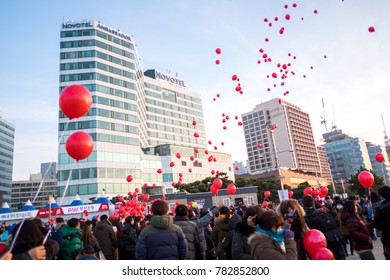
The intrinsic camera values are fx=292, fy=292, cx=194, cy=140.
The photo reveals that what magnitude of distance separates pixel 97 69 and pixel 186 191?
2288 cm

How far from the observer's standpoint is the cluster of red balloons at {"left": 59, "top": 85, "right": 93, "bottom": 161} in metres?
4.28

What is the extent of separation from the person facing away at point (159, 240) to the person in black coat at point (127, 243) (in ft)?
9.97

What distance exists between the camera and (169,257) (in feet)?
12.3

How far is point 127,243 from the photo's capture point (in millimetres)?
6676

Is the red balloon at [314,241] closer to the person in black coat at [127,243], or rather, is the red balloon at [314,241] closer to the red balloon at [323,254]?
the red balloon at [323,254]

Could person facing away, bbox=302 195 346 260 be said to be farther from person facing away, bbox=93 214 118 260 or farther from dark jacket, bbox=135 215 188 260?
person facing away, bbox=93 214 118 260

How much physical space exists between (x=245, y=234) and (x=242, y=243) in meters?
0.12

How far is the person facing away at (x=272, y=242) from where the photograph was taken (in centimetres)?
281

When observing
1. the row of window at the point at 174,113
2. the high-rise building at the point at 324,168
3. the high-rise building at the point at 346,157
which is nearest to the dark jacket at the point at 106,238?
the row of window at the point at 174,113

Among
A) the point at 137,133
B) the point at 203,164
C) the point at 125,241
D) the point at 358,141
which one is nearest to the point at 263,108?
the point at 358,141

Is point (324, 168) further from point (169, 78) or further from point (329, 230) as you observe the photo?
point (329, 230)

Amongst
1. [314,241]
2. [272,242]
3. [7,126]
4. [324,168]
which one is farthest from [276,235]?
[324,168]

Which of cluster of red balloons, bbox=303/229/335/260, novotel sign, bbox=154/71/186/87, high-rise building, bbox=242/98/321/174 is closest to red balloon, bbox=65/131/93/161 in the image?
cluster of red balloons, bbox=303/229/335/260
